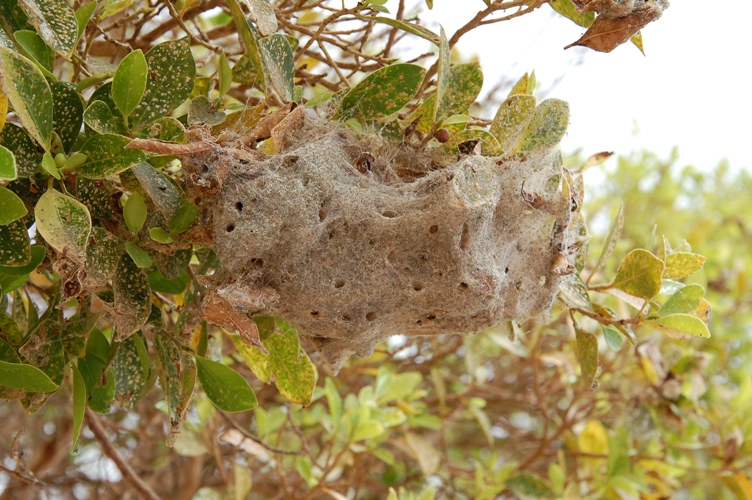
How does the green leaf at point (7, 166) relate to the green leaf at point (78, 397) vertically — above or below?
above

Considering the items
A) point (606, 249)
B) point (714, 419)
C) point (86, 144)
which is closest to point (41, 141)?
point (86, 144)

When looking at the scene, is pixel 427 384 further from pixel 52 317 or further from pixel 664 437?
pixel 52 317

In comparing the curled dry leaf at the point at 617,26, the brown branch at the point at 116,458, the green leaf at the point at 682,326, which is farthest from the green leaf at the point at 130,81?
the green leaf at the point at 682,326

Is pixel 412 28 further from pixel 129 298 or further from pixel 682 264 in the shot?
pixel 682 264

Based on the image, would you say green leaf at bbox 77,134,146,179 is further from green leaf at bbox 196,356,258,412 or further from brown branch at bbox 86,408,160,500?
brown branch at bbox 86,408,160,500

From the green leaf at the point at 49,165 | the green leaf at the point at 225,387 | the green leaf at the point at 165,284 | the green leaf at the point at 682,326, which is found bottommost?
the green leaf at the point at 225,387

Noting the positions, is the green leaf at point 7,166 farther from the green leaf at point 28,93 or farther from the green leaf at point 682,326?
the green leaf at point 682,326
